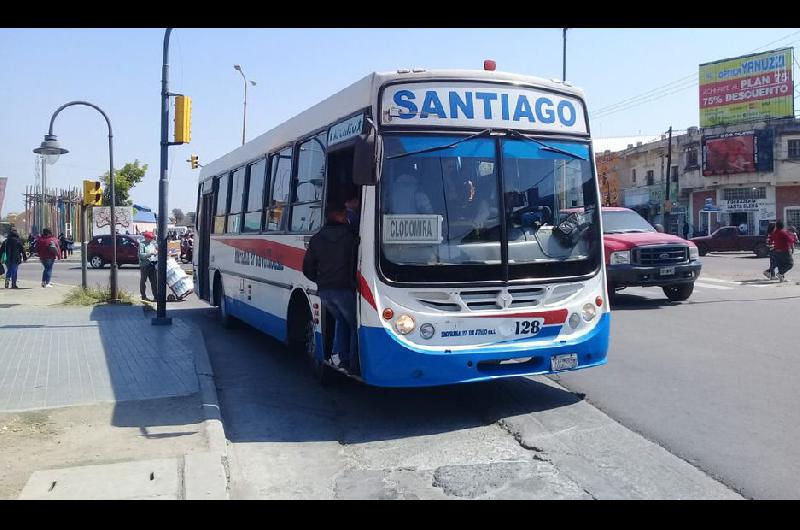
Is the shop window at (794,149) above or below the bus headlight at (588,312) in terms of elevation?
above

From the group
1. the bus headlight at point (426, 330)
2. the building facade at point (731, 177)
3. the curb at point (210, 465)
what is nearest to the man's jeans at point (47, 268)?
the curb at point (210, 465)

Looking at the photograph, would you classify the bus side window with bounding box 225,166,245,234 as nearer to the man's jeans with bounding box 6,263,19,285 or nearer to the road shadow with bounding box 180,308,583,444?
the road shadow with bounding box 180,308,583,444

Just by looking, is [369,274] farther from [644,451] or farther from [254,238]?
[254,238]

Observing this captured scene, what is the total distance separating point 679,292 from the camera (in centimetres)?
1592

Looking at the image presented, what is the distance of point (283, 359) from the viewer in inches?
409

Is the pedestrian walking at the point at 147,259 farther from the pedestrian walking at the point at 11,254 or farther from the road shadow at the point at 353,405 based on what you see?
the road shadow at the point at 353,405

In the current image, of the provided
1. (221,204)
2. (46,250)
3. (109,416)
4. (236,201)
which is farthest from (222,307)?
(46,250)

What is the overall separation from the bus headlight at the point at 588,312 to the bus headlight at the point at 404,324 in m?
1.74

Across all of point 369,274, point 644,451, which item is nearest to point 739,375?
point 644,451

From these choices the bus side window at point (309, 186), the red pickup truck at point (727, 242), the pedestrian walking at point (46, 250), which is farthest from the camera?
the red pickup truck at point (727, 242)

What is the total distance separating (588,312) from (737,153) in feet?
154

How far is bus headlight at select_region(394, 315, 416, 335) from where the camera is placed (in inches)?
256

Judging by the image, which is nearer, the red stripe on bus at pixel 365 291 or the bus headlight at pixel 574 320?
the red stripe on bus at pixel 365 291

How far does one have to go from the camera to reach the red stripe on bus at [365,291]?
6.51 metres
